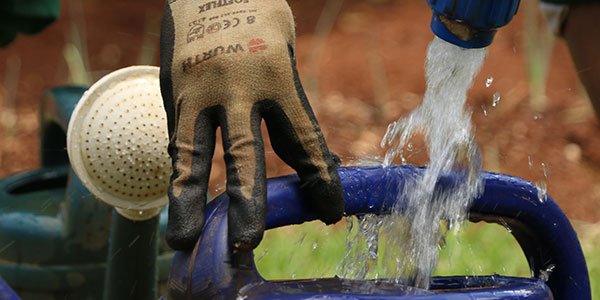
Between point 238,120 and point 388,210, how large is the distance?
27cm

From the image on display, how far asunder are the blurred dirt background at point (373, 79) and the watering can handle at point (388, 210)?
2.14 m

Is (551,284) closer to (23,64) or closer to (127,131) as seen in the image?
(127,131)

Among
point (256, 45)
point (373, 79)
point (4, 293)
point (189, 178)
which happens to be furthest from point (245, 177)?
point (373, 79)

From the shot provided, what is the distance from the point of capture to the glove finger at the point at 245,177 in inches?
36.6

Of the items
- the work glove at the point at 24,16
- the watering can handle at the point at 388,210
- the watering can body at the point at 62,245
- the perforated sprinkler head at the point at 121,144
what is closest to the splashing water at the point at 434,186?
the watering can handle at the point at 388,210

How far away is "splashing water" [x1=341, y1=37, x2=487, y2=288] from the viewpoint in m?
1.08

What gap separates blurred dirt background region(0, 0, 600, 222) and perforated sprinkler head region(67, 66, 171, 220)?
1.97 metres

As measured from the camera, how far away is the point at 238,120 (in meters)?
0.98

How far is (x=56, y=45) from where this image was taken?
587 centimetres

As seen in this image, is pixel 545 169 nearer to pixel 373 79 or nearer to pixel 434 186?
pixel 373 79

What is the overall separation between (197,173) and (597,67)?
4.04ft

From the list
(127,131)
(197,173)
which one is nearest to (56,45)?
(127,131)

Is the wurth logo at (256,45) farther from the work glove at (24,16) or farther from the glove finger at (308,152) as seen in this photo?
the work glove at (24,16)

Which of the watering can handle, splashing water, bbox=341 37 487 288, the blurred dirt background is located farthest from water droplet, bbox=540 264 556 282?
the blurred dirt background
